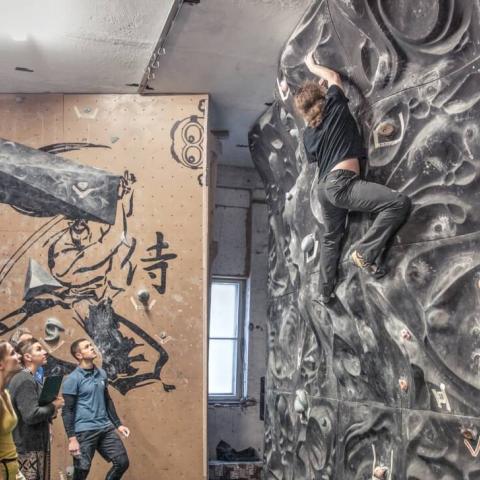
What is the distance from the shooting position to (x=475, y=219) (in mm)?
3178

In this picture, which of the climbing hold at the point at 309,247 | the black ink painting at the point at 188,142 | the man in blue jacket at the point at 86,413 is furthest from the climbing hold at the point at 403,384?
the black ink painting at the point at 188,142

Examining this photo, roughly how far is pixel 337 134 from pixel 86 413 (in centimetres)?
260

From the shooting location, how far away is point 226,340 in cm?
802

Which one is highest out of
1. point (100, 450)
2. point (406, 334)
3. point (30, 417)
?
point (406, 334)

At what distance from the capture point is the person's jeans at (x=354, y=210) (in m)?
3.69

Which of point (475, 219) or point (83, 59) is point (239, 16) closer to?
point (83, 59)

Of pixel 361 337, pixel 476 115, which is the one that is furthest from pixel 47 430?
pixel 476 115

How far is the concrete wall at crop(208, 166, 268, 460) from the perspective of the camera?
305 inches

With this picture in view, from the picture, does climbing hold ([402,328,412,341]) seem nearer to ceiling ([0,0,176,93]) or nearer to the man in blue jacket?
the man in blue jacket

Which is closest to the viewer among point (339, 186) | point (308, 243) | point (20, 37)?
point (339, 186)

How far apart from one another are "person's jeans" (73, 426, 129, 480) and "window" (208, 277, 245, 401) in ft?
9.44

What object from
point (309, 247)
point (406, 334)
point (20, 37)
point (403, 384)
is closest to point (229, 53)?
point (20, 37)

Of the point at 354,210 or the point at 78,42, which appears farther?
the point at 78,42

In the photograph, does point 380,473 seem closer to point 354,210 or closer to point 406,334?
point 406,334
